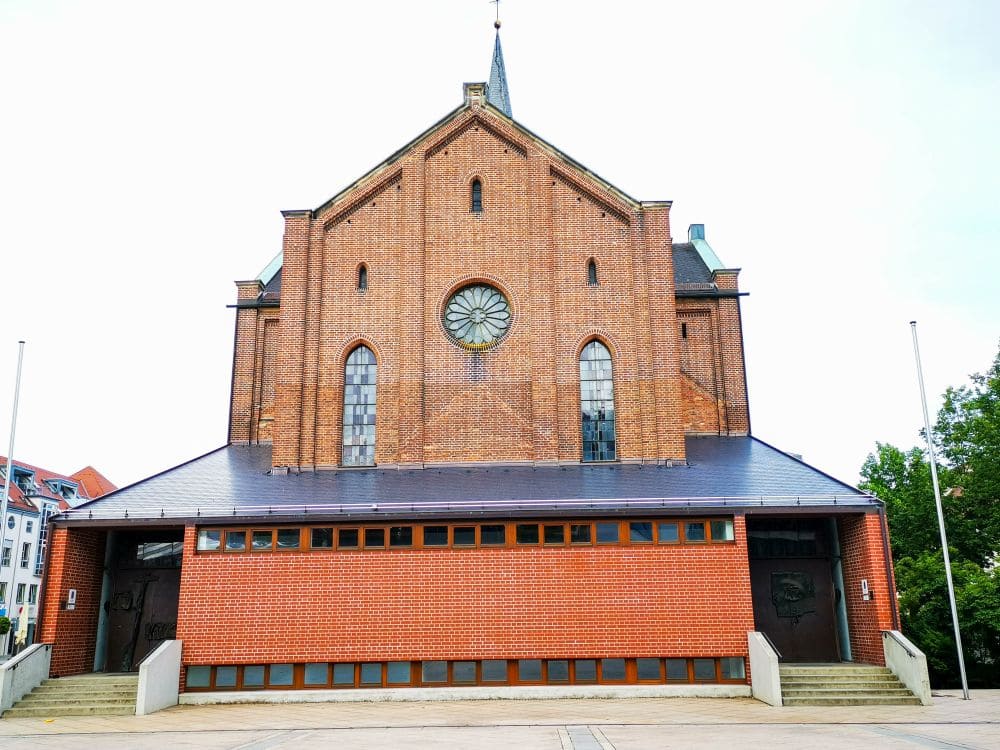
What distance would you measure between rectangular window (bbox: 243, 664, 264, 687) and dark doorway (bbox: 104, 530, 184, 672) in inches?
141

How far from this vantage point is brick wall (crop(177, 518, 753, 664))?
63.1ft

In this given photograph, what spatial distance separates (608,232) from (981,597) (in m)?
14.7

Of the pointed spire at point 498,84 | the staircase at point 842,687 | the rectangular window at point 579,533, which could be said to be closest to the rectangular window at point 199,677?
the rectangular window at point 579,533

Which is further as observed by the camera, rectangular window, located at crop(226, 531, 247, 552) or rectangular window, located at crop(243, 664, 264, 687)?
rectangular window, located at crop(226, 531, 247, 552)

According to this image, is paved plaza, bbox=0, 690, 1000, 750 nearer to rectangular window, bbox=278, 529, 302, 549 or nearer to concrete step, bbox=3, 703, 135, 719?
concrete step, bbox=3, 703, 135, 719

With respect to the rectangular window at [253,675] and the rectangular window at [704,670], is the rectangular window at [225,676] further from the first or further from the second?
the rectangular window at [704,670]

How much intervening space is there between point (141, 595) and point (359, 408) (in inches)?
300

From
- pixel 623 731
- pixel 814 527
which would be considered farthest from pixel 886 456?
pixel 623 731

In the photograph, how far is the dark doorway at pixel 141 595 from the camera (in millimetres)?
22062

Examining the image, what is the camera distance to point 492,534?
1995cm

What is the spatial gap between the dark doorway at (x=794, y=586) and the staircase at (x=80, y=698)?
1487 cm

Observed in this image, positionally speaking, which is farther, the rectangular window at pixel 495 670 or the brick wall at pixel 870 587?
the brick wall at pixel 870 587

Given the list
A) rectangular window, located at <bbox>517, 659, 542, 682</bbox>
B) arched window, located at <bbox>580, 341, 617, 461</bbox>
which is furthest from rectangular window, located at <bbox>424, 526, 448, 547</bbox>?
arched window, located at <bbox>580, 341, 617, 461</bbox>

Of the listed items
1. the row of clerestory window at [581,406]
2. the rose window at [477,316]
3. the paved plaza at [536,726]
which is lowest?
the paved plaza at [536,726]
